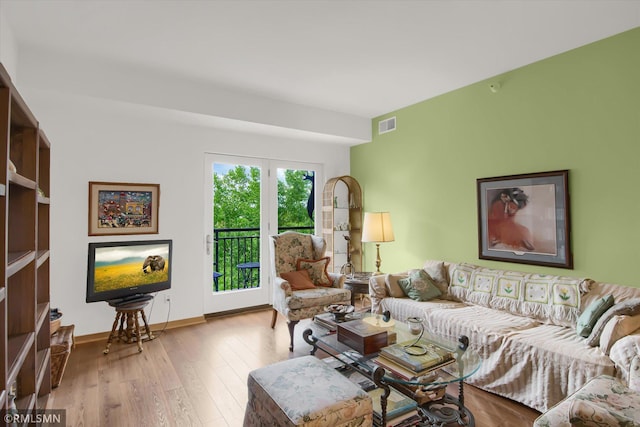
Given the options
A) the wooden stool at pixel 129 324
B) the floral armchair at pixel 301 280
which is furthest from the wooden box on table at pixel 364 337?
the wooden stool at pixel 129 324

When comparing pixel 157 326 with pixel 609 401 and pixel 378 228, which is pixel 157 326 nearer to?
pixel 378 228

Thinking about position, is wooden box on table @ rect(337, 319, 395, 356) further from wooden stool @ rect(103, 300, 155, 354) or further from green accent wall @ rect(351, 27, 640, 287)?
wooden stool @ rect(103, 300, 155, 354)

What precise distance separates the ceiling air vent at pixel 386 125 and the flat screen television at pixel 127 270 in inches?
125

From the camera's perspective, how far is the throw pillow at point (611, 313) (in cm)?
218

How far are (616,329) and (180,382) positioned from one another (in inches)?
122

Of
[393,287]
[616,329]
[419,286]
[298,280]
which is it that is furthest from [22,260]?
[616,329]

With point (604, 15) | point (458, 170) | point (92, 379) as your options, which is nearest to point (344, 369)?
point (92, 379)

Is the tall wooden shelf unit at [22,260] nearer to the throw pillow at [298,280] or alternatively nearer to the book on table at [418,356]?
the book on table at [418,356]

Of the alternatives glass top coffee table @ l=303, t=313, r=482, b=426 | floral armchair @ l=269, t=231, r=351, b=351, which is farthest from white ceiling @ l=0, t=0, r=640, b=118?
glass top coffee table @ l=303, t=313, r=482, b=426

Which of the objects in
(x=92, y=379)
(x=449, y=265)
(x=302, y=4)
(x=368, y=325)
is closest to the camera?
(x=302, y=4)

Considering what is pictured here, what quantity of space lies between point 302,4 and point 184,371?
304 centimetres

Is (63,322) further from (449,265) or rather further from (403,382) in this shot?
(449,265)

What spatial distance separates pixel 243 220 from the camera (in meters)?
4.67

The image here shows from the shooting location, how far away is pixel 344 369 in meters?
2.51
